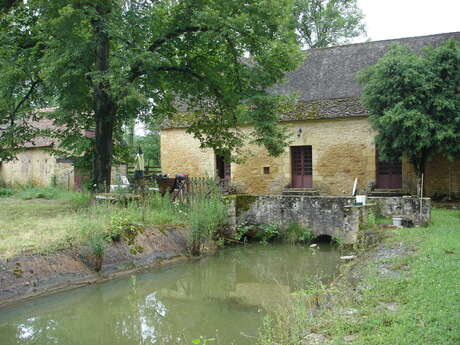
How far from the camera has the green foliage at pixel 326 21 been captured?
2528 centimetres

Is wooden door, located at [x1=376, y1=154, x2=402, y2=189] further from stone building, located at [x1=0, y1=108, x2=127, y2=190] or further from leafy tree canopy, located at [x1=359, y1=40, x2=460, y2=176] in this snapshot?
stone building, located at [x1=0, y1=108, x2=127, y2=190]

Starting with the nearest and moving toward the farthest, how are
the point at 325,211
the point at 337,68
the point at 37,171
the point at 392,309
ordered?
the point at 392,309 < the point at 325,211 < the point at 337,68 < the point at 37,171

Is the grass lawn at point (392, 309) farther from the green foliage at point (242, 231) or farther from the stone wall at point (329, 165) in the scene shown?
the stone wall at point (329, 165)

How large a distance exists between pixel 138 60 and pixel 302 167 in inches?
388

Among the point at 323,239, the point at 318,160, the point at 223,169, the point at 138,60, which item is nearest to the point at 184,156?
the point at 223,169

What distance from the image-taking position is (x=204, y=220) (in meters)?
10.8

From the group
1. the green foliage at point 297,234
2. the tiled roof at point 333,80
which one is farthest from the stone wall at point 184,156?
the green foliage at point 297,234

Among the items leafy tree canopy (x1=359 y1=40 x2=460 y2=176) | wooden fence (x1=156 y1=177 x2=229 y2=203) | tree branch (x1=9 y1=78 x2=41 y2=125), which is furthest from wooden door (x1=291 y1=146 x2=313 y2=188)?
tree branch (x1=9 y1=78 x2=41 y2=125)

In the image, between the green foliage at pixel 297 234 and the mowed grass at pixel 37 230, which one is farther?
the green foliage at pixel 297 234

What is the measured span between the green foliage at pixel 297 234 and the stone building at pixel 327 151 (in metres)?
4.22

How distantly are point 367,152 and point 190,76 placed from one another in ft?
26.2

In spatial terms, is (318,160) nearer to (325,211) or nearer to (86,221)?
(325,211)

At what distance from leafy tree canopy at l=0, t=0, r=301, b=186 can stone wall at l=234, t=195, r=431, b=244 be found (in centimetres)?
186

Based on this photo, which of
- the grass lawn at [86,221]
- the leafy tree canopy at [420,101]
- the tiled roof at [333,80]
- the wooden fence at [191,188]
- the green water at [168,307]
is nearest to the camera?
the green water at [168,307]
